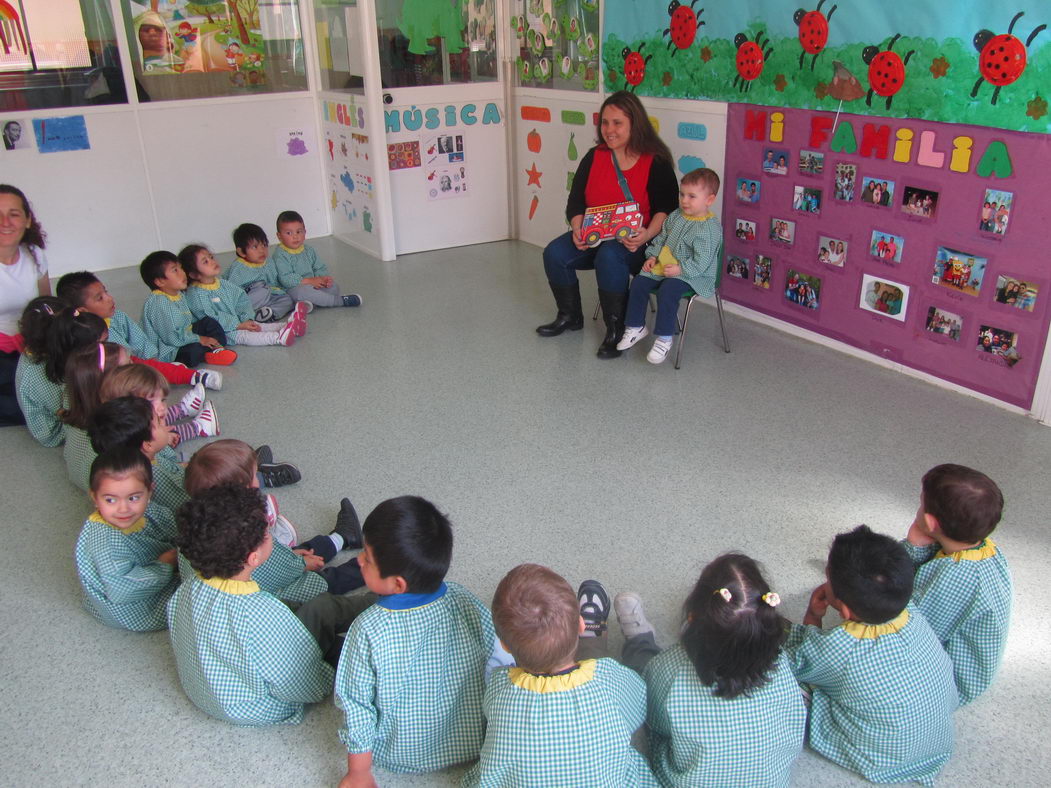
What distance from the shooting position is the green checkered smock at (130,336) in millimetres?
Result: 3504

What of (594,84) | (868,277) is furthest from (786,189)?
(594,84)

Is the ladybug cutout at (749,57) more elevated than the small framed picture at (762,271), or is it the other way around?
the ladybug cutout at (749,57)

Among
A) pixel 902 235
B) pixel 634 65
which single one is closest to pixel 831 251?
pixel 902 235

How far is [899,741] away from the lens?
1615 mm

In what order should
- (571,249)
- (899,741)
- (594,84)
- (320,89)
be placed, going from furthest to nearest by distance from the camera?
1. (320,89)
2. (594,84)
3. (571,249)
4. (899,741)

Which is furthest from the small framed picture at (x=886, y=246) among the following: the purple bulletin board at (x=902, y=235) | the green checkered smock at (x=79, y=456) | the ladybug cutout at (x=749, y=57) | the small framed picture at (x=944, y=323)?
the green checkered smock at (x=79, y=456)

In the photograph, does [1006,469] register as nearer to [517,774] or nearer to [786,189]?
[786,189]

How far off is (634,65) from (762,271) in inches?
48.9

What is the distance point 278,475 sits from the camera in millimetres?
2785

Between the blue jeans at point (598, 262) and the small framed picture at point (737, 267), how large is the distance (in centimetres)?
56

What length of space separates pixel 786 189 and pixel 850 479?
5.04 ft

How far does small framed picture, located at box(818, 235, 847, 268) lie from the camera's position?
3564mm

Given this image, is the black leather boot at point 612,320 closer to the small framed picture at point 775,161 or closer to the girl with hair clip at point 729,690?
the small framed picture at point 775,161

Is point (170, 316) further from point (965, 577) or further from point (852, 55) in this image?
point (965, 577)
